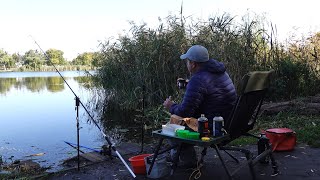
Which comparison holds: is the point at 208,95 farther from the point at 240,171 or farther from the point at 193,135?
the point at 240,171

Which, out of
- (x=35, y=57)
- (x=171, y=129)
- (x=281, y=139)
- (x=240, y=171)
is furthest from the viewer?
(x=35, y=57)

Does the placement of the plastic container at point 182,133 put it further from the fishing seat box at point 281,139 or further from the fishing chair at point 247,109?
the fishing seat box at point 281,139

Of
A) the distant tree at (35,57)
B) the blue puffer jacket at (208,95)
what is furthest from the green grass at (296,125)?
the distant tree at (35,57)

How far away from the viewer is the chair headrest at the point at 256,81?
306cm

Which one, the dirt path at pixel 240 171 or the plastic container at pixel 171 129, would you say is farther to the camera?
the dirt path at pixel 240 171

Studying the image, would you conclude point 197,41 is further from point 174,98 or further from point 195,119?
point 195,119

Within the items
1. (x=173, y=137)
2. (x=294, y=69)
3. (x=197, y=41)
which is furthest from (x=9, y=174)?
(x=294, y=69)

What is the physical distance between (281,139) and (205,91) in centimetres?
173

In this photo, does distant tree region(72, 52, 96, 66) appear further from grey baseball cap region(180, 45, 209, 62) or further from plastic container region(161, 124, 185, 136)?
plastic container region(161, 124, 185, 136)

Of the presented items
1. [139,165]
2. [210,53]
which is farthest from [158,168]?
[210,53]

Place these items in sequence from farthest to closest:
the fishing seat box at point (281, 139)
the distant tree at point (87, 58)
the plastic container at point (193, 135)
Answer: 1. the distant tree at point (87, 58)
2. the fishing seat box at point (281, 139)
3. the plastic container at point (193, 135)

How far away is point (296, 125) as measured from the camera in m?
6.03

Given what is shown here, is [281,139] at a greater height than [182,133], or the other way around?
[182,133]

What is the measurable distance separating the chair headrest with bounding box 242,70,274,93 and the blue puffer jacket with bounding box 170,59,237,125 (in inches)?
10.6
